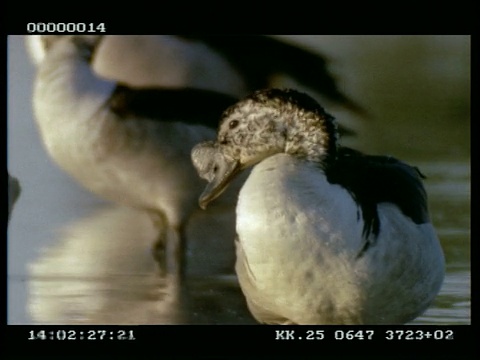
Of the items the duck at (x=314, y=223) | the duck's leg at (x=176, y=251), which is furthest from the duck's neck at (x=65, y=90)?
the duck at (x=314, y=223)

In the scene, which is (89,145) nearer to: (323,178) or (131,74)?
(131,74)

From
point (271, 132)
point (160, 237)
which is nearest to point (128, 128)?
point (160, 237)

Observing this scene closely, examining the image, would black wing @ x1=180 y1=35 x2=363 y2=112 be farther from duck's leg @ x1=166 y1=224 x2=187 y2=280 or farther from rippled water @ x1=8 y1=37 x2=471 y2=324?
duck's leg @ x1=166 y1=224 x2=187 y2=280

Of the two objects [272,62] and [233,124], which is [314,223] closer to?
[233,124]

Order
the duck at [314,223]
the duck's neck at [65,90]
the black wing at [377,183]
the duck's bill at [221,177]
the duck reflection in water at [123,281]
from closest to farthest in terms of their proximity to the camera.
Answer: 1. the duck at [314,223]
2. the black wing at [377,183]
3. the duck's bill at [221,177]
4. the duck reflection in water at [123,281]
5. the duck's neck at [65,90]

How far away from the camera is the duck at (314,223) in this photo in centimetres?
310

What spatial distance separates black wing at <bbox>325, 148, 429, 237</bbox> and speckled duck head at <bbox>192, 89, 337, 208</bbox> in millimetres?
83

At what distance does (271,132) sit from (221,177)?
0.20 meters

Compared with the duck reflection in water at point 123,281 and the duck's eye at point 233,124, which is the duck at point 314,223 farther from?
Result: the duck reflection in water at point 123,281

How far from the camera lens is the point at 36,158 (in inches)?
147

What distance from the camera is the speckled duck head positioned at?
3186 mm

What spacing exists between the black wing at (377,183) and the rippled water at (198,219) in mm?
198
